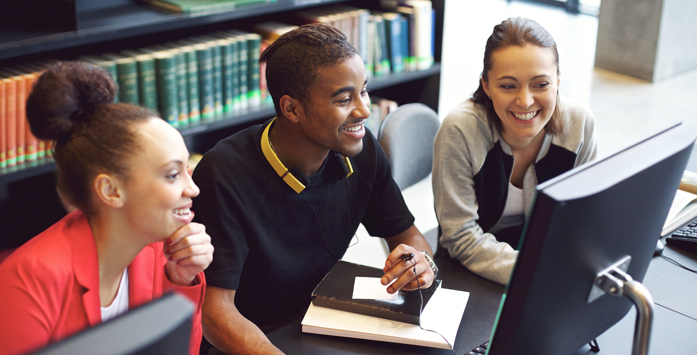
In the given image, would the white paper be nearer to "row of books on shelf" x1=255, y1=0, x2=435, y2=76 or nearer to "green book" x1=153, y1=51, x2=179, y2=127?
"green book" x1=153, y1=51, x2=179, y2=127

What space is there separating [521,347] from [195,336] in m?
0.68

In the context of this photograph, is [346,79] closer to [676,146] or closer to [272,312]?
[272,312]

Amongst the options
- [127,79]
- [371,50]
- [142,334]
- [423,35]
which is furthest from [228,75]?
[142,334]

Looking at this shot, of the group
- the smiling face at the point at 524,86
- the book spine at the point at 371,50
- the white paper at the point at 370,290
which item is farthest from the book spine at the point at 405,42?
the white paper at the point at 370,290

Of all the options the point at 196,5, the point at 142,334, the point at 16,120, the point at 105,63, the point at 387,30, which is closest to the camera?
the point at 142,334

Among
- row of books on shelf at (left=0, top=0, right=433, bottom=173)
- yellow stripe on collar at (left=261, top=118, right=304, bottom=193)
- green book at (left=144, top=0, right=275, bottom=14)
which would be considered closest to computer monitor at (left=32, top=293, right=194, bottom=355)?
yellow stripe on collar at (left=261, top=118, right=304, bottom=193)

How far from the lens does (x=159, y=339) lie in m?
0.60

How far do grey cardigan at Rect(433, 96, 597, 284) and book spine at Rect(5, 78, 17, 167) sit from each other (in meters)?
1.41

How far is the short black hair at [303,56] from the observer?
4.83ft

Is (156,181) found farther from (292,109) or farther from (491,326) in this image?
(491,326)

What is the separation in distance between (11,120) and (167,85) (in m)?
0.55

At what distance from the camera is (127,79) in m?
2.38

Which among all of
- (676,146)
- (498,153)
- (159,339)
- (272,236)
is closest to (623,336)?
(676,146)

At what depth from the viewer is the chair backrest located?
2.02 metres
